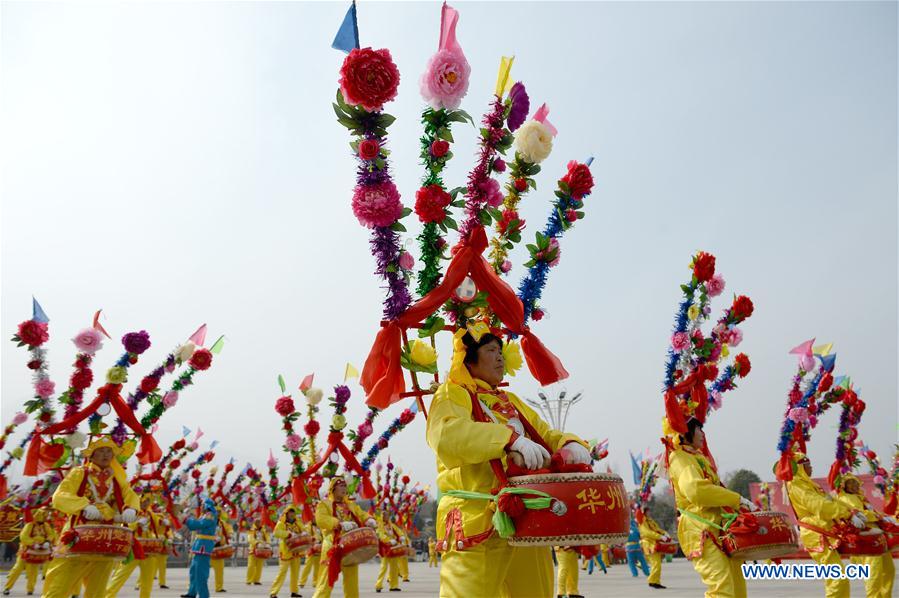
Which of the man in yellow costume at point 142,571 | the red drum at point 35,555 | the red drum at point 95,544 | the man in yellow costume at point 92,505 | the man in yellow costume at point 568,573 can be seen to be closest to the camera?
the red drum at point 95,544

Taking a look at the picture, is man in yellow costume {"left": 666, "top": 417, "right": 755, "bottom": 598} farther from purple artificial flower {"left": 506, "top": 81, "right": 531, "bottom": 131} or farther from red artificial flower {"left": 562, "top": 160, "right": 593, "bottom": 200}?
purple artificial flower {"left": 506, "top": 81, "right": 531, "bottom": 131}

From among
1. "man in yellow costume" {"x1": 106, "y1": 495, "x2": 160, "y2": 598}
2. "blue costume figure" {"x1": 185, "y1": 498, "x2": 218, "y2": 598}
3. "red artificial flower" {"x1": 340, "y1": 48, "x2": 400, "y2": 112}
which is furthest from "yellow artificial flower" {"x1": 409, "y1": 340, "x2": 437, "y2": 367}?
"blue costume figure" {"x1": 185, "y1": 498, "x2": 218, "y2": 598}

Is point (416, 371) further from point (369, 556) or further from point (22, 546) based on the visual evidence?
point (22, 546)

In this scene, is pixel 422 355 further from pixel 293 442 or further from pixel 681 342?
pixel 293 442

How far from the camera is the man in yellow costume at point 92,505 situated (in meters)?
6.72

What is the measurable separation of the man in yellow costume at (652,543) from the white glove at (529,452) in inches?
504

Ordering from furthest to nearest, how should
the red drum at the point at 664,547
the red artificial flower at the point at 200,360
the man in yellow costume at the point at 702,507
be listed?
the red drum at the point at 664,547 → the red artificial flower at the point at 200,360 → the man in yellow costume at the point at 702,507

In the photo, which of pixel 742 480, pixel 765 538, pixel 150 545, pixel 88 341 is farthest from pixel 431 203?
pixel 742 480

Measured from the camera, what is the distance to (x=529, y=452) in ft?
11.5

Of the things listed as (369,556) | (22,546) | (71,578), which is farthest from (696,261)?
(22,546)

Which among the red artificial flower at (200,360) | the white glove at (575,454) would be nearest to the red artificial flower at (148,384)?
the red artificial flower at (200,360)

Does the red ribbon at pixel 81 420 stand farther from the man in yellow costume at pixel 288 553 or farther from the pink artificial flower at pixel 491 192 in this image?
the man in yellow costume at pixel 288 553

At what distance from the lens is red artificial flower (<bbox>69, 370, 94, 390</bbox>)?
26.5 feet

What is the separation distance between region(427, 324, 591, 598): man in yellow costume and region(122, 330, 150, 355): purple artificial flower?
532 cm
